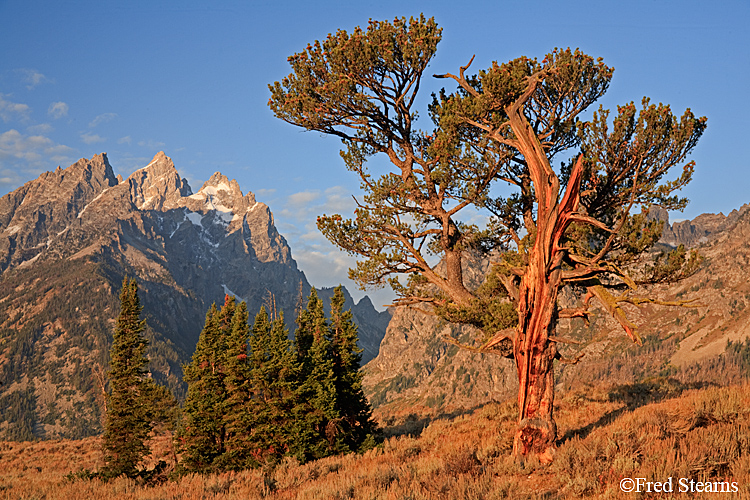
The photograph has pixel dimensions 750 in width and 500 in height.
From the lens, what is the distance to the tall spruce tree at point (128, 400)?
2722cm

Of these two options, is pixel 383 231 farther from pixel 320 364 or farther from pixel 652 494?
pixel 652 494

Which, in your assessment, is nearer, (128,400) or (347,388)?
(347,388)

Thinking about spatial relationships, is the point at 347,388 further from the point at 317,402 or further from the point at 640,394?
the point at 640,394

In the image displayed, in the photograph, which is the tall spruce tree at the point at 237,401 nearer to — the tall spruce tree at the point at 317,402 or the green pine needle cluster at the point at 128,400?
the tall spruce tree at the point at 317,402

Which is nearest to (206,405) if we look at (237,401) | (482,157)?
(237,401)

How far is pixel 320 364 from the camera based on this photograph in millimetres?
24094

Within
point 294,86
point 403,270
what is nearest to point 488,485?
point 403,270

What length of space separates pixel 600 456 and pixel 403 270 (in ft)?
31.8
